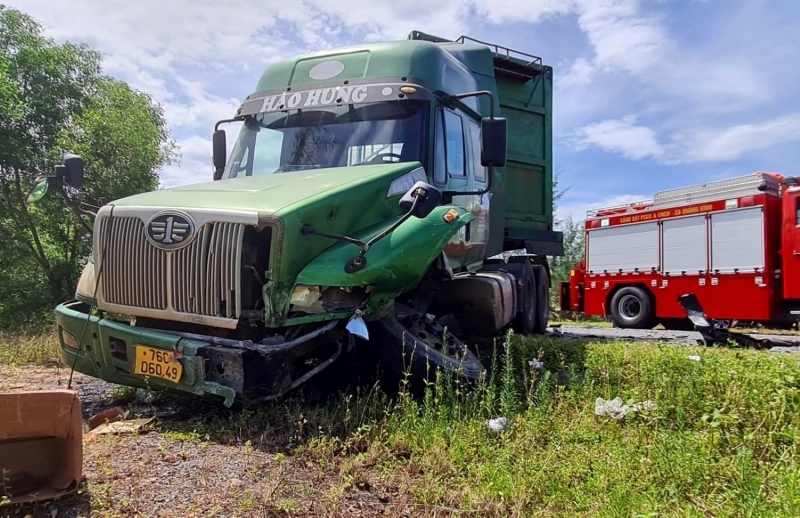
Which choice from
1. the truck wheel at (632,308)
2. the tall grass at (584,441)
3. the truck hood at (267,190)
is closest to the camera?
the tall grass at (584,441)

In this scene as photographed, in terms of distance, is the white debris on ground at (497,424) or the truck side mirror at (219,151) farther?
the truck side mirror at (219,151)

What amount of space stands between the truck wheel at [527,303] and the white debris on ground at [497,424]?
190 inches

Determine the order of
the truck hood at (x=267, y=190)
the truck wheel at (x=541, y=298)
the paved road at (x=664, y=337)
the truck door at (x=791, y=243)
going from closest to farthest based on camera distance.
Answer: the truck hood at (x=267, y=190)
the paved road at (x=664, y=337)
the truck wheel at (x=541, y=298)
the truck door at (x=791, y=243)

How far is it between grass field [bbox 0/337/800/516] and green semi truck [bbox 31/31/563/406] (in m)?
0.39

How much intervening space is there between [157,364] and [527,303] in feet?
20.6

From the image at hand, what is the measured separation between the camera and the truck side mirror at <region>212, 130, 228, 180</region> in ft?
21.9

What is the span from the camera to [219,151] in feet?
21.9

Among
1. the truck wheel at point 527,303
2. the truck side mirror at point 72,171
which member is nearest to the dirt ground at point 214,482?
the truck side mirror at point 72,171

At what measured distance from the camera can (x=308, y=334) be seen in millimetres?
4086

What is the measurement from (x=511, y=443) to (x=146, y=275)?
2.66 metres

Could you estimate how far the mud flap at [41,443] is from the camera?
113 inches

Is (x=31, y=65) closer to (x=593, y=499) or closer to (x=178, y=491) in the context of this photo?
(x=178, y=491)

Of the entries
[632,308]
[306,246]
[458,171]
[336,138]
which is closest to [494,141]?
[458,171]

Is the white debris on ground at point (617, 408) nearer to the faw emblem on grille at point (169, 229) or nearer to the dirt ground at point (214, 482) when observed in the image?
the dirt ground at point (214, 482)
